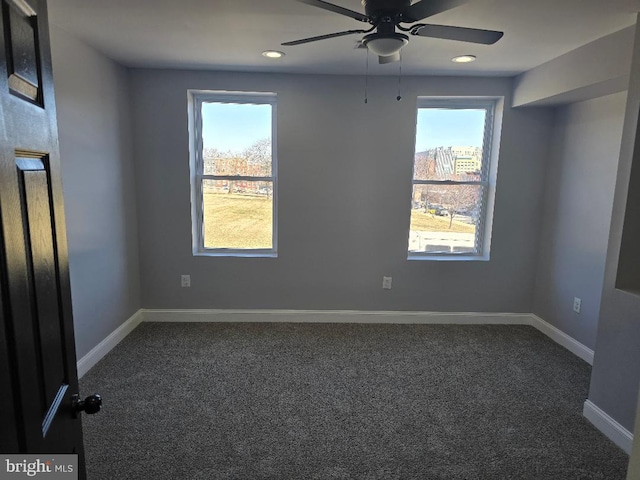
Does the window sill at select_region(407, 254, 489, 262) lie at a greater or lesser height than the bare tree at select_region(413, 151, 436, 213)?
lesser

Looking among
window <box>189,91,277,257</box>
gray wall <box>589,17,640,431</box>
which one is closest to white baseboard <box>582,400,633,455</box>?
gray wall <box>589,17,640,431</box>

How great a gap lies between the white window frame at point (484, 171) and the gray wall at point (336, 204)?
0.09 m

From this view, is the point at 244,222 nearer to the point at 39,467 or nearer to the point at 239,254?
the point at 239,254

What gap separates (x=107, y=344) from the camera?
A: 308 cm

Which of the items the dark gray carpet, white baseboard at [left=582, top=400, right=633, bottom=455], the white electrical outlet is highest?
the white electrical outlet

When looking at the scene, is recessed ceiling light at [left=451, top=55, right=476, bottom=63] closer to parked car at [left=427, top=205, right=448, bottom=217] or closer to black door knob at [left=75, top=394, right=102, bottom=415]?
parked car at [left=427, top=205, right=448, bottom=217]

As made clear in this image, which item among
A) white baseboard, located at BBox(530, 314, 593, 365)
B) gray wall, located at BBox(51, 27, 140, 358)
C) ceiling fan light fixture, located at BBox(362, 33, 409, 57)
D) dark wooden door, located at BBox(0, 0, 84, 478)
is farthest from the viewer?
white baseboard, located at BBox(530, 314, 593, 365)

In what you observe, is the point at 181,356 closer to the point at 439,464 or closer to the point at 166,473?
the point at 166,473

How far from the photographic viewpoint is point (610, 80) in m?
2.41

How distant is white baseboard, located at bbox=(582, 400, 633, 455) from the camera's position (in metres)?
2.06

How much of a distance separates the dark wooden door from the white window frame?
3.16 meters

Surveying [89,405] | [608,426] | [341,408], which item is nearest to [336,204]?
[341,408]

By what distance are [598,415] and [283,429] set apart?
192cm

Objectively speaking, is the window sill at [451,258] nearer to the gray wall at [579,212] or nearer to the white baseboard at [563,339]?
the gray wall at [579,212]
